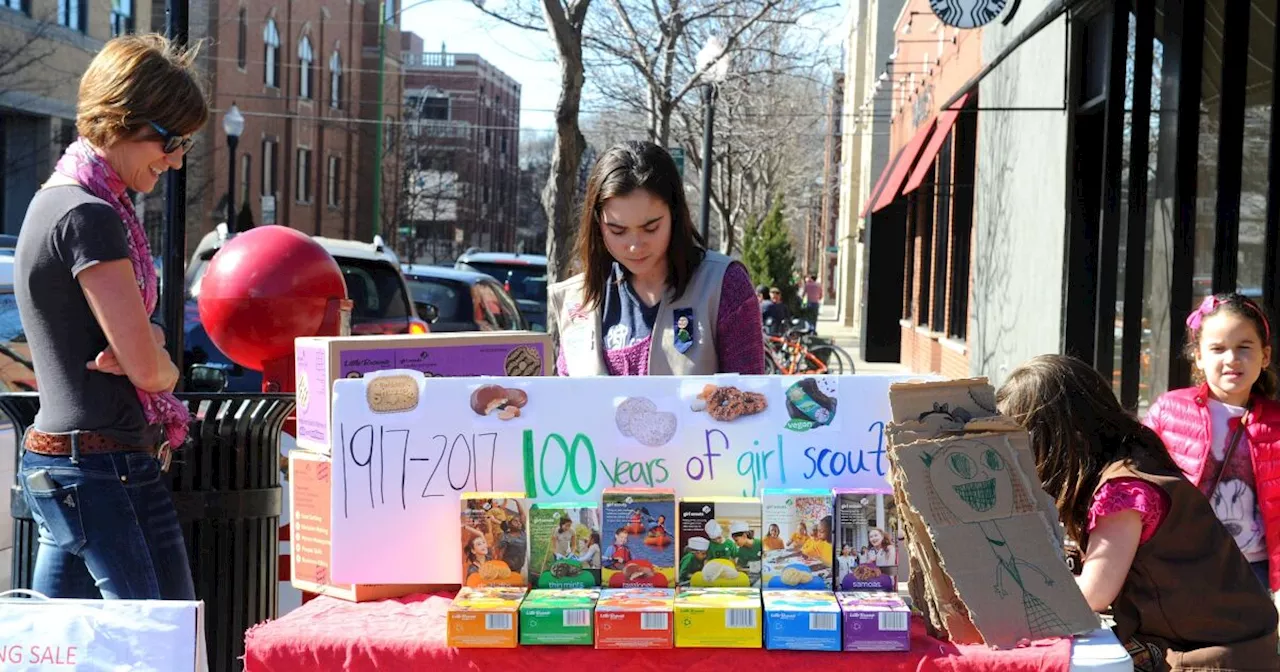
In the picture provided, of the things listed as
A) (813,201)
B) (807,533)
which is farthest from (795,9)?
(813,201)

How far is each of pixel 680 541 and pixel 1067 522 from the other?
94 cm

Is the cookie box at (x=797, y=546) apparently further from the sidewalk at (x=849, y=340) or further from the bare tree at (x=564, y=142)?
the sidewalk at (x=849, y=340)

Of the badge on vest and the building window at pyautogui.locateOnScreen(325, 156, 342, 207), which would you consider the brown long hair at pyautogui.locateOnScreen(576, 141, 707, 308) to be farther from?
the building window at pyautogui.locateOnScreen(325, 156, 342, 207)

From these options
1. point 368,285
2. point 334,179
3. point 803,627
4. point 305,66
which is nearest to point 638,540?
point 803,627

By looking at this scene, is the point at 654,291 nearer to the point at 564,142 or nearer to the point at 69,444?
the point at 69,444

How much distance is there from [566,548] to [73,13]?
91.2 ft

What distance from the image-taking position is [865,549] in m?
2.66

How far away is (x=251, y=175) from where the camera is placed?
136 ft

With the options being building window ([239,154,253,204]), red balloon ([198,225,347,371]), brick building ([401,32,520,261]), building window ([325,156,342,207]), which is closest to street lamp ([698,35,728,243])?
red balloon ([198,225,347,371])

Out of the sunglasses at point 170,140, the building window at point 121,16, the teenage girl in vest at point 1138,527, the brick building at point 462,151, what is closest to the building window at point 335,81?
the brick building at point 462,151

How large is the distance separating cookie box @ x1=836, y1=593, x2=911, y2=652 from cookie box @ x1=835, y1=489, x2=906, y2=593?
0.45 feet

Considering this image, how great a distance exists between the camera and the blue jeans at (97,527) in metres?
3.03

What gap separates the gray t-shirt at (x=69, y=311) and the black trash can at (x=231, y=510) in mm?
806

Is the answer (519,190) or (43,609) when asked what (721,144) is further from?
(519,190)
